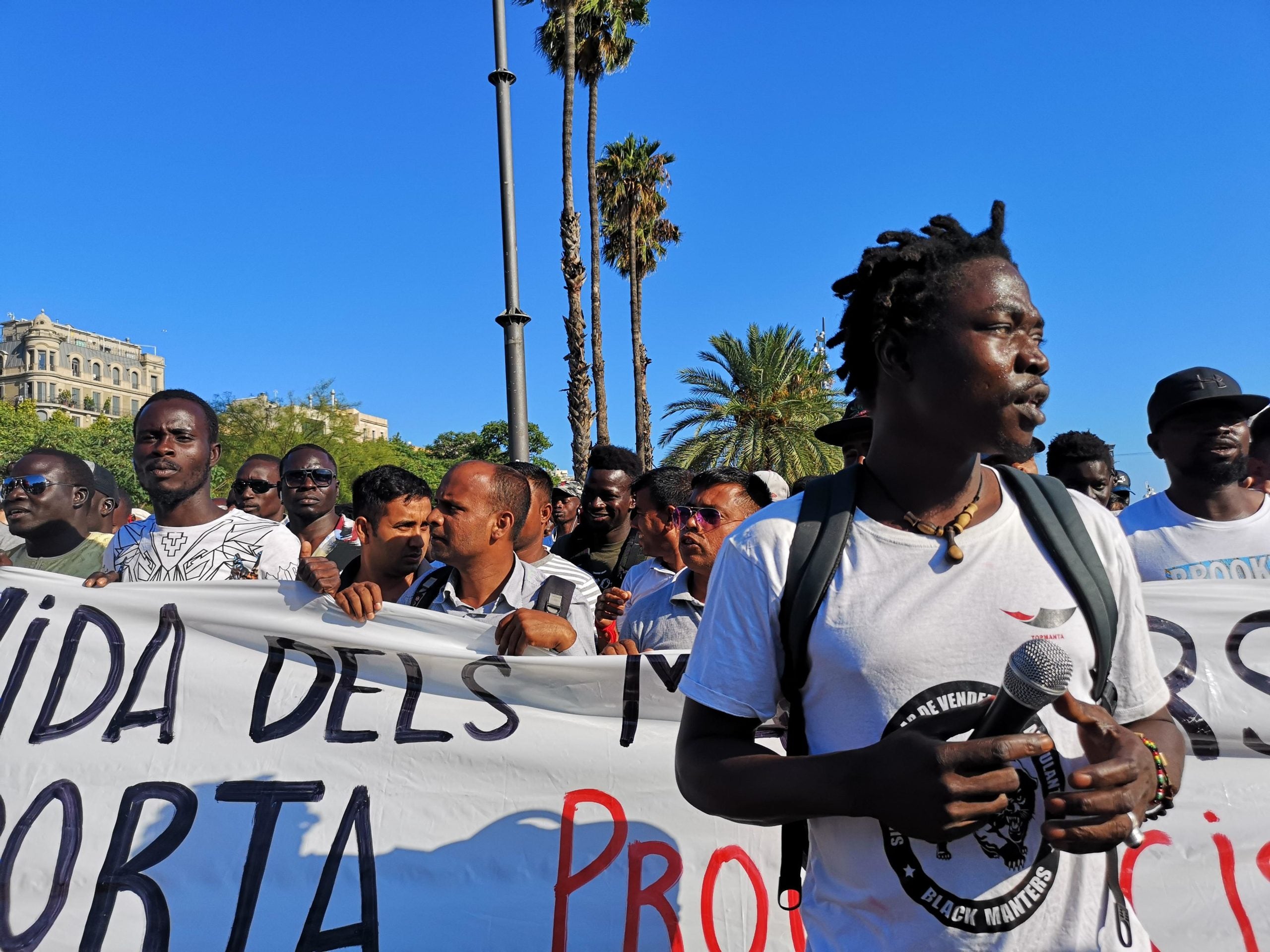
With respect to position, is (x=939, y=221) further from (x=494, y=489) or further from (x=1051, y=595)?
(x=494, y=489)

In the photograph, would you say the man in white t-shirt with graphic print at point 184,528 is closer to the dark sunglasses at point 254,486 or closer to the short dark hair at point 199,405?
the short dark hair at point 199,405

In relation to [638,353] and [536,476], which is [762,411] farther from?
[536,476]

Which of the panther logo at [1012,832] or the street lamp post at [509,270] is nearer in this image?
the panther logo at [1012,832]

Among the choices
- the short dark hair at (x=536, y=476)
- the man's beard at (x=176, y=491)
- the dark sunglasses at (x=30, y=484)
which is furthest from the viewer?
the short dark hair at (x=536, y=476)

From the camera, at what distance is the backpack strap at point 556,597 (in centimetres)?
342

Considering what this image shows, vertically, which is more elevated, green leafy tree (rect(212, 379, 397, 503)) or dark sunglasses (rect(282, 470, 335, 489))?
green leafy tree (rect(212, 379, 397, 503))

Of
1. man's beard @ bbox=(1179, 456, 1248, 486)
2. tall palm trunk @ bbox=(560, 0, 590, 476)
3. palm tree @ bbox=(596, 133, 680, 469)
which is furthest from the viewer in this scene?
palm tree @ bbox=(596, 133, 680, 469)

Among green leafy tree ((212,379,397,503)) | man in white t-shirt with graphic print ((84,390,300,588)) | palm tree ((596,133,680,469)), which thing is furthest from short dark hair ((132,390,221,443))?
green leafy tree ((212,379,397,503))

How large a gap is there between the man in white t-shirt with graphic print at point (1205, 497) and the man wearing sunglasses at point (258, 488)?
507 centimetres

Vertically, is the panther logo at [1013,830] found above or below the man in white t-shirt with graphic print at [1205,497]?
below

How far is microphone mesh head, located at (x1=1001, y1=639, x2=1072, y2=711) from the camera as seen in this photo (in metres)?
1.14

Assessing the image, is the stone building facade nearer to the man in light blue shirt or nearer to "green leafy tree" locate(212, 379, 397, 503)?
"green leafy tree" locate(212, 379, 397, 503)

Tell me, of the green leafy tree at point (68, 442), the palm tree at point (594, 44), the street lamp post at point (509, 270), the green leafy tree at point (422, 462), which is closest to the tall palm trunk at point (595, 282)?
the palm tree at point (594, 44)

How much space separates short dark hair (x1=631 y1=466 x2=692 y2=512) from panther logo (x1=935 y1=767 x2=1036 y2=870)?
3.21m
